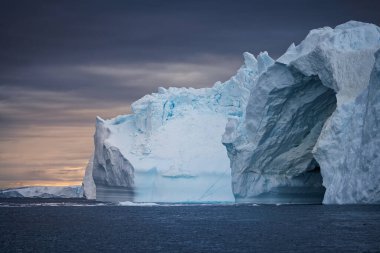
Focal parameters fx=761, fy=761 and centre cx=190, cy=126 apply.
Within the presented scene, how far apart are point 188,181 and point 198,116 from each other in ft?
16.5

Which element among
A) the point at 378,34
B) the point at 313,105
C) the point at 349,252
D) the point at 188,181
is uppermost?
the point at 378,34

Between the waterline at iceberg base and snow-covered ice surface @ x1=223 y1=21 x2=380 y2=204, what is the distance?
0.05 meters

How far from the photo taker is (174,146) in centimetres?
5253

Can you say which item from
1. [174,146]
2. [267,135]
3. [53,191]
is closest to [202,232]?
[267,135]

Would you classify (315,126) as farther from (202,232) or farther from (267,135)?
(202,232)

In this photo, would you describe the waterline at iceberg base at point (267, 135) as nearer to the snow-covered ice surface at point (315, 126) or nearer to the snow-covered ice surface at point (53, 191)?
the snow-covered ice surface at point (315, 126)

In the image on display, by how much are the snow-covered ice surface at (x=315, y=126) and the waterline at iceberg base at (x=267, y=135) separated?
0.05 m

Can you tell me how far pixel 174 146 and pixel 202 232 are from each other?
2518 cm

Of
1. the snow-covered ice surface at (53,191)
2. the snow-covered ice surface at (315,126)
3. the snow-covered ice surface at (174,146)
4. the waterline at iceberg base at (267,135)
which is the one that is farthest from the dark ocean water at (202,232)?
the snow-covered ice surface at (53,191)

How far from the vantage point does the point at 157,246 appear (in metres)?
22.8

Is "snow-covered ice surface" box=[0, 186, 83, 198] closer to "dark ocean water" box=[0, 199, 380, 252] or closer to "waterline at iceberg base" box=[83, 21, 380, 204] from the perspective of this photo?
"waterline at iceberg base" box=[83, 21, 380, 204]

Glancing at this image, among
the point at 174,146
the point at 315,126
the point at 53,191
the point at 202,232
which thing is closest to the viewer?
the point at 202,232

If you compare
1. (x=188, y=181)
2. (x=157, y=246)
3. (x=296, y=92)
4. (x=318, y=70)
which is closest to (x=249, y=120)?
(x=296, y=92)

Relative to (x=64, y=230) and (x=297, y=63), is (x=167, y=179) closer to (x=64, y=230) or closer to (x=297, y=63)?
(x=297, y=63)
